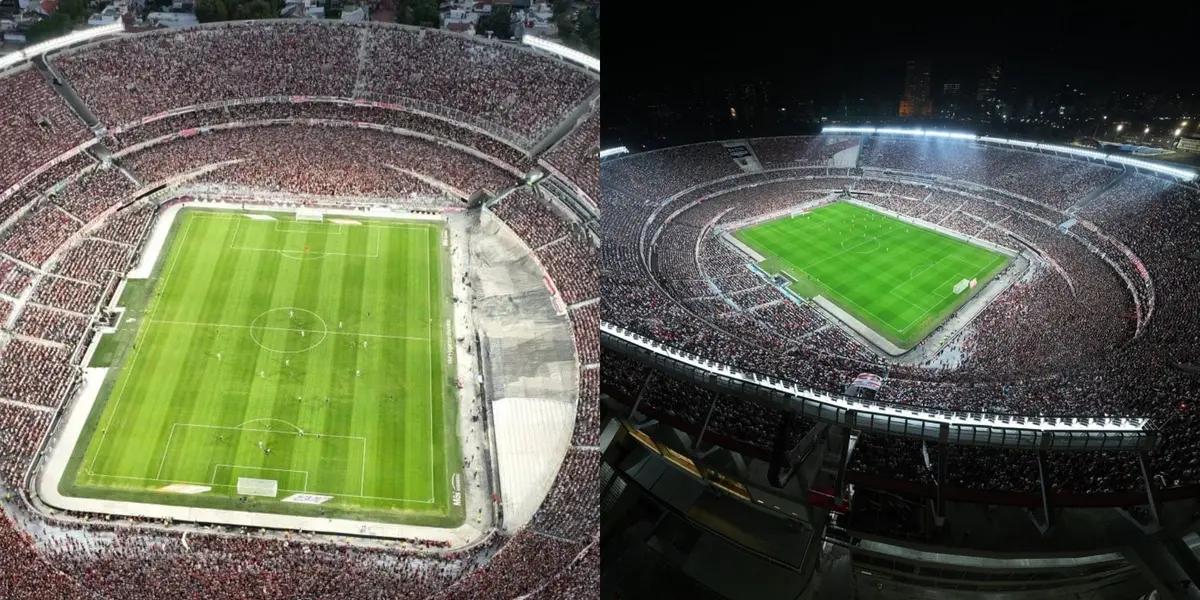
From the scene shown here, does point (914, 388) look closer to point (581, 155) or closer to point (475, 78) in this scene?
point (581, 155)

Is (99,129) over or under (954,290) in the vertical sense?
over

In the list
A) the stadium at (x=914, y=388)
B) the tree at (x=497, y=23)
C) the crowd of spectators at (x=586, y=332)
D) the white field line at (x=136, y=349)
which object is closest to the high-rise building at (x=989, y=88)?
the stadium at (x=914, y=388)

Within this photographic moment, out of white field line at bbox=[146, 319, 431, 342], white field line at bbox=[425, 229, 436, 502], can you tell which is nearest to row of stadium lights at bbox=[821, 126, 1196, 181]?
white field line at bbox=[425, 229, 436, 502]

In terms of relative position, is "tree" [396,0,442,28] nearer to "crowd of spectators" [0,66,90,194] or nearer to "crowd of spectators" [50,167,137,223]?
→ "crowd of spectators" [50,167,137,223]

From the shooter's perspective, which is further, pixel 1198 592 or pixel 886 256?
pixel 886 256

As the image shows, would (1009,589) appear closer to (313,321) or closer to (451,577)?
(451,577)

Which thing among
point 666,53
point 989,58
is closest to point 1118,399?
point 989,58

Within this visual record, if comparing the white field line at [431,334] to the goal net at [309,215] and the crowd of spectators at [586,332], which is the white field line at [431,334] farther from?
the goal net at [309,215]
